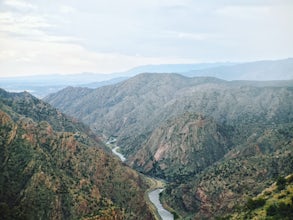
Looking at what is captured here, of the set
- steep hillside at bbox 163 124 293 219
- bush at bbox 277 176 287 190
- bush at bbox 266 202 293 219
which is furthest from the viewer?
steep hillside at bbox 163 124 293 219

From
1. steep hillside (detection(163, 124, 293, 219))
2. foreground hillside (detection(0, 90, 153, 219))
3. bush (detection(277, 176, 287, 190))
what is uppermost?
bush (detection(277, 176, 287, 190))

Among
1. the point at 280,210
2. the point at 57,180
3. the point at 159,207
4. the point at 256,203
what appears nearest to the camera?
the point at 280,210

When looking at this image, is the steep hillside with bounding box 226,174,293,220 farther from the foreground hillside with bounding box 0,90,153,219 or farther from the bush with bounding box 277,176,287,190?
Result: the foreground hillside with bounding box 0,90,153,219

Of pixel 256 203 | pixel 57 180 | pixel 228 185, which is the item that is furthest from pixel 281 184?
pixel 228 185

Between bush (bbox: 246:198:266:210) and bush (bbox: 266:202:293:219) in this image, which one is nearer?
bush (bbox: 266:202:293:219)

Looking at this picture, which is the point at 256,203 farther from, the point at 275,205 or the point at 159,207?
the point at 159,207

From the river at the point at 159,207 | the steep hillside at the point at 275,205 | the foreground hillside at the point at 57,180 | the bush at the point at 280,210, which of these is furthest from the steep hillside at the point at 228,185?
the bush at the point at 280,210

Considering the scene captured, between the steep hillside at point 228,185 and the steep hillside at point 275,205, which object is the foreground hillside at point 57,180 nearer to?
the steep hillside at point 228,185

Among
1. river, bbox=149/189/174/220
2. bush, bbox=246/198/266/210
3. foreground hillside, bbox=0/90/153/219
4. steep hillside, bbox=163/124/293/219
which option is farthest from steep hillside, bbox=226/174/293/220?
river, bbox=149/189/174/220
